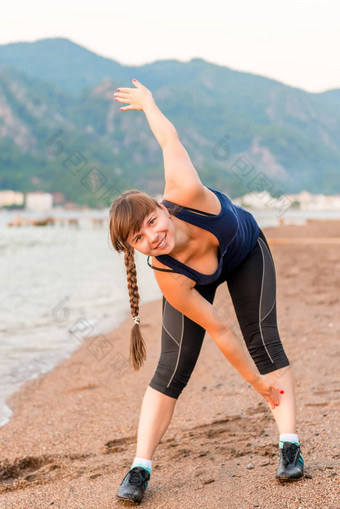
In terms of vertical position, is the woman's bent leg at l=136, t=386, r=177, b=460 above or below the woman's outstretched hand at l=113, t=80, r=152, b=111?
below

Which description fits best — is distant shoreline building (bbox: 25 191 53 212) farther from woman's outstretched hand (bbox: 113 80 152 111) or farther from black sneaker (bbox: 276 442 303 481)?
black sneaker (bbox: 276 442 303 481)

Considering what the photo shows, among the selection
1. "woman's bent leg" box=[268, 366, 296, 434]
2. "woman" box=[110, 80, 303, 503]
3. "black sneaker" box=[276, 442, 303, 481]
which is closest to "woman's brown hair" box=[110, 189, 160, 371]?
"woman" box=[110, 80, 303, 503]

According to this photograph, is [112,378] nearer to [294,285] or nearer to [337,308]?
[337,308]

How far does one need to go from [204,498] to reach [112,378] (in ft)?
10.8

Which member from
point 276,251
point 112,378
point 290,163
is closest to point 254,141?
point 290,163

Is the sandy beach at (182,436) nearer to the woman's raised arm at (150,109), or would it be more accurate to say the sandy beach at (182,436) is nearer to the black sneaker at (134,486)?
the black sneaker at (134,486)

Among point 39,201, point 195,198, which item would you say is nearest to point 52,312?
point 195,198

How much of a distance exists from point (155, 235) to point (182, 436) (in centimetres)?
174

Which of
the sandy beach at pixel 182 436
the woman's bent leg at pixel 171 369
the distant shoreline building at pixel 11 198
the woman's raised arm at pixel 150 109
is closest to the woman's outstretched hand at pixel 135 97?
the woman's raised arm at pixel 150 109

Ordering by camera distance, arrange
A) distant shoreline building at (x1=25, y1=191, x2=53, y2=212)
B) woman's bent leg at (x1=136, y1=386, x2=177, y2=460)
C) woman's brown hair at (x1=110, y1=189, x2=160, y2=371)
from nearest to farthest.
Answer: woman's brown hair at (x1=110, y1=189, x2=160, y2=371) → woman's bent leg at (x1=136, y1=386, x2=177, y2=460) → distant shoreline building at (x1=25, y1=191, x2=53, y2=212)

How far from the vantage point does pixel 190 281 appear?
2.45 m

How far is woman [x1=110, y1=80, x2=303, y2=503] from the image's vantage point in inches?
92.8

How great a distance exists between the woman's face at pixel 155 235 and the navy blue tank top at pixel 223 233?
0.29ft

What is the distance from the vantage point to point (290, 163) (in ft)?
618
